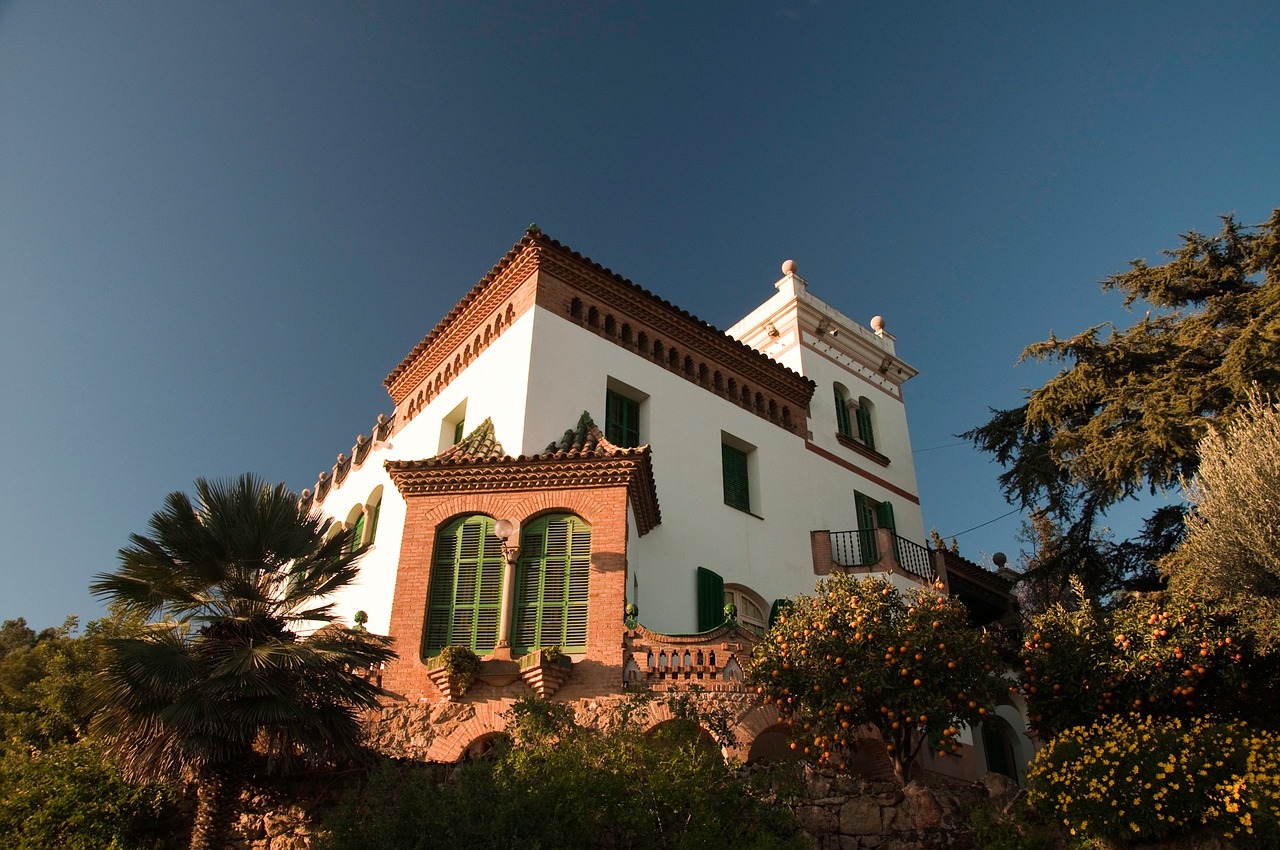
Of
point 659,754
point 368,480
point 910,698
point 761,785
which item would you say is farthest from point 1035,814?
point 368,480

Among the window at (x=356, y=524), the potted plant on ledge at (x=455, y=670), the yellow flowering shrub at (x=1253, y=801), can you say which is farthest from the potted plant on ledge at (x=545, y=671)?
the window at (x=356, y=524)

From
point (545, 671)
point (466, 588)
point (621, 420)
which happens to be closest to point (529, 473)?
Result: point (466, 588)

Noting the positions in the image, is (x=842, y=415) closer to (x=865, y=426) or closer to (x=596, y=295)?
(x=865, y=426)

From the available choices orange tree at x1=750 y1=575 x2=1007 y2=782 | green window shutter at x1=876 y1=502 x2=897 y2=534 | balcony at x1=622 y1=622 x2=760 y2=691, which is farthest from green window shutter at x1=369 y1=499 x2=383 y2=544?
green window shutter at x1=876 y1=502 x2=897 y2=534

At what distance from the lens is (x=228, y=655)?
1198 centimetres

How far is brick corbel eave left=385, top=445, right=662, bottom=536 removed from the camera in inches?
608

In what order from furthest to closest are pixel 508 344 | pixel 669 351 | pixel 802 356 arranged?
pixel 802 356 < pixel 669 351 < pixel 508 344

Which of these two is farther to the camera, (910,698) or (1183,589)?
(1183,589)

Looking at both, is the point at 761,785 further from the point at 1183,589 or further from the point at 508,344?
the point at 508,344

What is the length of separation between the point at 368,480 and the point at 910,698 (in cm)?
1401

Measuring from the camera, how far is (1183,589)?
48.0ft

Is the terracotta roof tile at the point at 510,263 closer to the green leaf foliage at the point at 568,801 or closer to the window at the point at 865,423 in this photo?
the window at the point at 865,423

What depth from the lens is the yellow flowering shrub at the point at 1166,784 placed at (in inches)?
408

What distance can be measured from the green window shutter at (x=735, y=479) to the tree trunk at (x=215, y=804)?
34.6 ft
